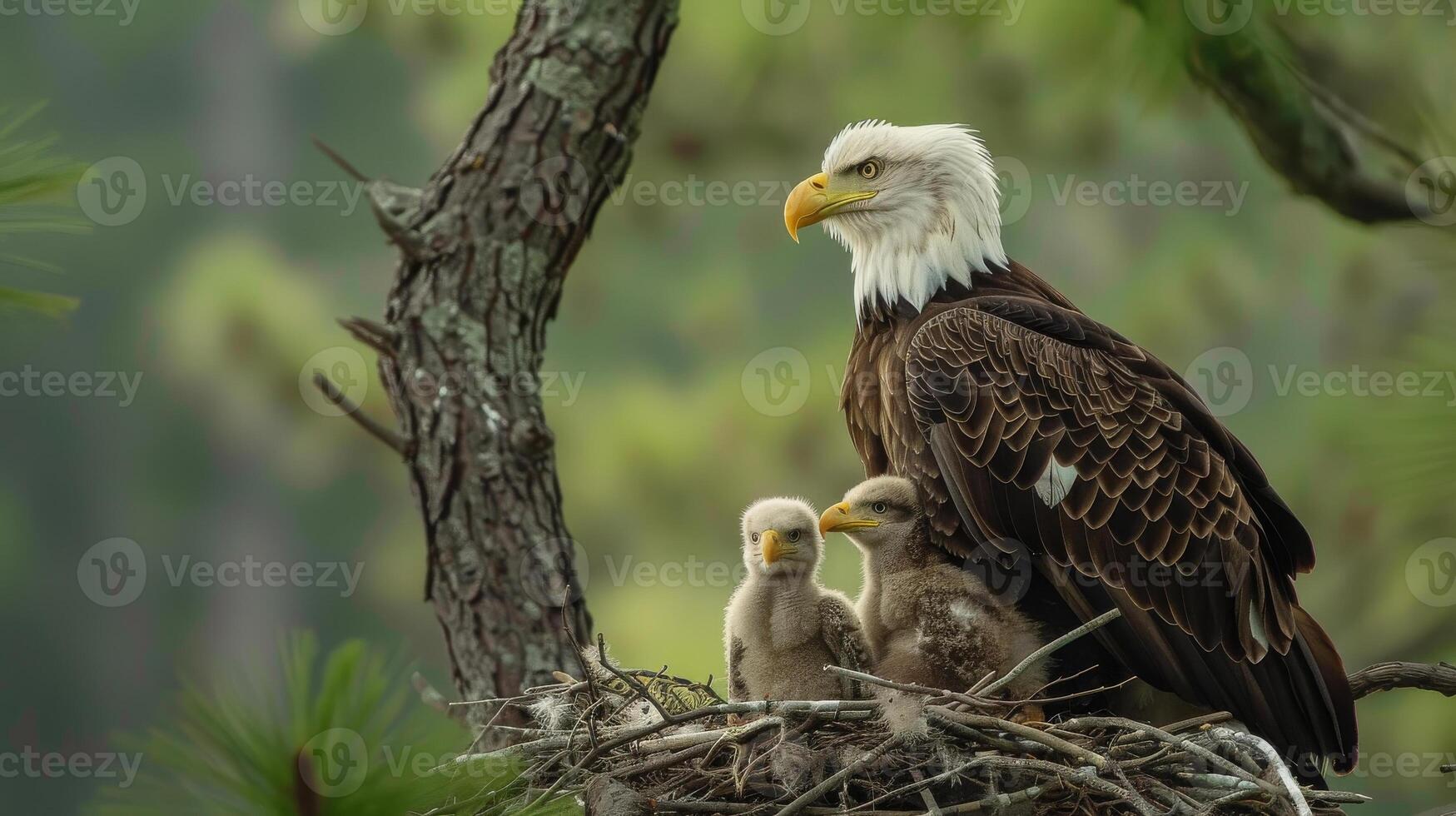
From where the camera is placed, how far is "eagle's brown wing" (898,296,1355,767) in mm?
2893

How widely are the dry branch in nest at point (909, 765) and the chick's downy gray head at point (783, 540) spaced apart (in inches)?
16.4

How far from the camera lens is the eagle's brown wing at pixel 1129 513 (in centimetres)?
289

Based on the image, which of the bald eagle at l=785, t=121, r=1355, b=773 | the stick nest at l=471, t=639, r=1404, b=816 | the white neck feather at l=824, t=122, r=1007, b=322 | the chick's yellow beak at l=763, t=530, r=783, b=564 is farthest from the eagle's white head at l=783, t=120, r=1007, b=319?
the stick nest at l=471, t=639, r=1404, b=816

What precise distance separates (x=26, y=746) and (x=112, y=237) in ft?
12.3

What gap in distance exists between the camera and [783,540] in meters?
2.97

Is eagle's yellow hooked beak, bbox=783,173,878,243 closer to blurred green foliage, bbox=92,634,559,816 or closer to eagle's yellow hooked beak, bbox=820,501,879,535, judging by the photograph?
eagle's yellow hooked beak, bbox=820,501,879,535

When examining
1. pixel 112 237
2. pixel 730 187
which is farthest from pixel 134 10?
pixel 730 187

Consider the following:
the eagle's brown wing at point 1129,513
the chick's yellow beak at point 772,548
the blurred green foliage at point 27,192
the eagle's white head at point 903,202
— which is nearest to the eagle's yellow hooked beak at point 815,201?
the eagle's white head at point 903,202

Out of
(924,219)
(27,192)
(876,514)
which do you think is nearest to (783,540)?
(876,514)

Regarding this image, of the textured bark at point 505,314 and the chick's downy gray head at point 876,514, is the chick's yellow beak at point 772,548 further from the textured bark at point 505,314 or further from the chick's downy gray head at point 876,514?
→ the textured bark at point 505,314

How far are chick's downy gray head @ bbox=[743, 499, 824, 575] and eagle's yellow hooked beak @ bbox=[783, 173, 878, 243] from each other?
2.92 feet

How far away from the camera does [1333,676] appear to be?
298 centimetres

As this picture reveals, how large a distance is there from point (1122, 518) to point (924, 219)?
1026 millimetres

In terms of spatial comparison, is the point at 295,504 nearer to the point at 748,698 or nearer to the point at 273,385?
the point at 273,385
